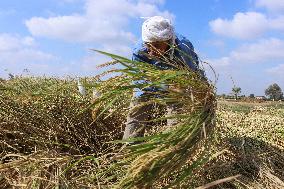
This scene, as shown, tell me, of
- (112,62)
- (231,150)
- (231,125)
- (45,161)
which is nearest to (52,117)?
(45,161)

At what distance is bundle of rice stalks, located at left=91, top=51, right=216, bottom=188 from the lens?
2.64 m

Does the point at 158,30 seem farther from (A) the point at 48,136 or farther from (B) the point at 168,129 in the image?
(A) the point at 48,136

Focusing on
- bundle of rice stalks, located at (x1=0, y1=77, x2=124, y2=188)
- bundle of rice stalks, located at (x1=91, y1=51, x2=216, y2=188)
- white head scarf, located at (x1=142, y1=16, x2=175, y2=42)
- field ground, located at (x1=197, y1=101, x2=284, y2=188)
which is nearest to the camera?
bundle of rice stalks, located at (x1=91, y1=51, x2=216, y2=188)

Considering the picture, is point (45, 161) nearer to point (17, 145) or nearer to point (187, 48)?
point (17, 145)

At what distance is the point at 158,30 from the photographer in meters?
3.62

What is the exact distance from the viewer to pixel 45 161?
11.1ft

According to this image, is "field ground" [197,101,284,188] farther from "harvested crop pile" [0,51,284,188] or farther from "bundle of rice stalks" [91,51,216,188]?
"bundle of rice stalks" [91,51,216,188]

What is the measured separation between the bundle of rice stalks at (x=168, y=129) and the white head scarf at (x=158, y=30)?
0.56 meters

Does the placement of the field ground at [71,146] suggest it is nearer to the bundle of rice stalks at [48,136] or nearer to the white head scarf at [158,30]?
the bundle of rice stalks at [48,136]

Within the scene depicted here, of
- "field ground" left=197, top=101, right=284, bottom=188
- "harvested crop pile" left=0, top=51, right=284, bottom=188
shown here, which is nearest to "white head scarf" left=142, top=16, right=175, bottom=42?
"harvested crop pile" left=0, top=51, right=284, bottom=188

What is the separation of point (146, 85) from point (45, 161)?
0.92 metres

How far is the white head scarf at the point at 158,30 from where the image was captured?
3.62 meters

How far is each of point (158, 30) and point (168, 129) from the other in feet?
3.15

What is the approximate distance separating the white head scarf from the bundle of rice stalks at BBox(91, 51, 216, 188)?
557 mm
